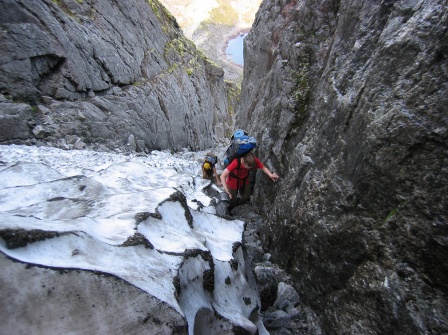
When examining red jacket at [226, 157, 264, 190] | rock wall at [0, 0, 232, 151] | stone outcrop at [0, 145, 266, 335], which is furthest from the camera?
rock wall at [0, 0, 232, 151]

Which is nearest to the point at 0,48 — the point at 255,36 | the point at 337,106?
the point at 255,36

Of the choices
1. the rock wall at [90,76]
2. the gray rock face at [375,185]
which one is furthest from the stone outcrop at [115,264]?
the rock wall at [90,76]

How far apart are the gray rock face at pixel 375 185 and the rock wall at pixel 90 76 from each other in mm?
10279

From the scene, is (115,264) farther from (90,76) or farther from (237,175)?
(90,76)

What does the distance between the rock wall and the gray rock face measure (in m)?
10.3

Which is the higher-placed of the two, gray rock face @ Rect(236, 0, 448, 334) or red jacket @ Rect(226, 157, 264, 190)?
gray rock face @ Rect(236, 0, 448, 334)

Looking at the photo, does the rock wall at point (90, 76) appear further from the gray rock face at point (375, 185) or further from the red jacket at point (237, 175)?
the gray rock face at point (375, 185)

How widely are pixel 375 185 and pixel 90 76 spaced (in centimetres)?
1393

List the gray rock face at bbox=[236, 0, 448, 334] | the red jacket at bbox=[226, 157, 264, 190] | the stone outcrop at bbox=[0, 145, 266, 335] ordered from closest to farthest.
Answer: the stone outcrop at bbox=[0, 145, 266, 335], the gray rock face at bbox=[236, 0, 448, 334], the red jacket at bbox=[226, 157, 264, 190]

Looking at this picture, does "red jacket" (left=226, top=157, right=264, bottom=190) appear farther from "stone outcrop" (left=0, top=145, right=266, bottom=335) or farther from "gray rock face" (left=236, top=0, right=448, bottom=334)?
"stone outcrop" (left=0, top=145, right=266, bottom=335)

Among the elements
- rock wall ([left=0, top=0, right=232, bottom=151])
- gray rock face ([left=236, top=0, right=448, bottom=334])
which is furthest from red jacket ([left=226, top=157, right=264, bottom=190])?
rock wall ([left=0, top=0, right=232, bottom=151])

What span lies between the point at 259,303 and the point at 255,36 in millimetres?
10936

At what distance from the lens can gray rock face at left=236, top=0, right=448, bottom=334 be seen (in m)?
2.62

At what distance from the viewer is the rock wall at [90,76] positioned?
1061 centimetres
